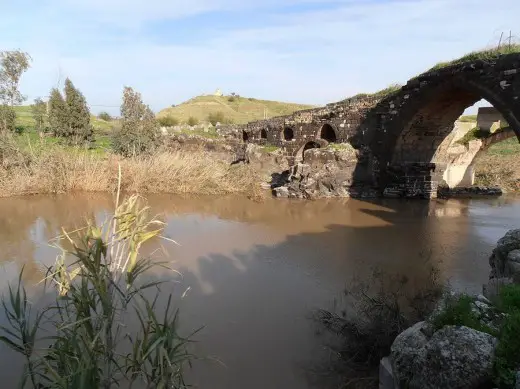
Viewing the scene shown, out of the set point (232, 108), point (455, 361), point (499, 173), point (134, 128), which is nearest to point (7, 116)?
point (134, 128)

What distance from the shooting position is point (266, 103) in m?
48.8

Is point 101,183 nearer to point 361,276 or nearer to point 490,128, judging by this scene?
point 361,276

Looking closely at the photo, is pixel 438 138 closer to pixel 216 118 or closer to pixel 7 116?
pixel 7 116

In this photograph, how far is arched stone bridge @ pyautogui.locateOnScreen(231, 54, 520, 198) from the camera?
9.30 m

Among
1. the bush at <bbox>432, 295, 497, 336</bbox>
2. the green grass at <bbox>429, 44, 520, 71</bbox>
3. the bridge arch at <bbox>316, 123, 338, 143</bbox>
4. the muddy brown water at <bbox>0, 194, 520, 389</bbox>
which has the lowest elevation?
the muddy brown water at <bbox>0, 194, 520, 389</bbox>

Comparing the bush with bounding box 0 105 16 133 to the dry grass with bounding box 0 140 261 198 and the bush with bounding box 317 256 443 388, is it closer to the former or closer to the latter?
the dry grass with bounding box 0 140 261 198

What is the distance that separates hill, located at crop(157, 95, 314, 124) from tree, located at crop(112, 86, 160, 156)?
2370cm

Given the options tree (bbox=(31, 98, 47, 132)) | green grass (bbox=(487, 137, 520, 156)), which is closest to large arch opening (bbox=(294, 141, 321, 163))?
green grass (bbox=(487, 137, 520, 156))

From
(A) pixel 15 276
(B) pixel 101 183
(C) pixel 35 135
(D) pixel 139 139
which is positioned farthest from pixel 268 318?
(C) pixel 35 135

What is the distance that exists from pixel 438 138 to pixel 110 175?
11530mm

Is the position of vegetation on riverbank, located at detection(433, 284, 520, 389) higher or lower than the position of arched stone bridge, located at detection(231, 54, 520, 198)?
lower

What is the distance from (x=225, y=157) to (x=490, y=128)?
1196cm

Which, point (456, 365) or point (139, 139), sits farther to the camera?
point (139, 139)

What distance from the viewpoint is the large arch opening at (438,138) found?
451 inches
